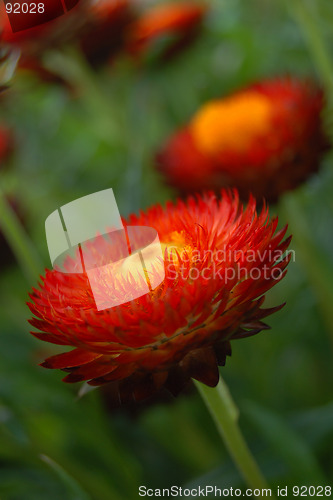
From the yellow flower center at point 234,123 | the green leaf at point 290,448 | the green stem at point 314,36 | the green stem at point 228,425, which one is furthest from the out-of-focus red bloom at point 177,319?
the green stem at point 314,36

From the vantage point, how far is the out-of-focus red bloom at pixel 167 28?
1049mm

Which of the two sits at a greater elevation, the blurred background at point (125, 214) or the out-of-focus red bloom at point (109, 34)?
the out-of-focus red bloom at point (109, 34)

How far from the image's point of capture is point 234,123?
785 millimetres

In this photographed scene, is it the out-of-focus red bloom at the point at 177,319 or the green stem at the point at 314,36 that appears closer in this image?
the out-of-focus red bloom at the point at 177,319

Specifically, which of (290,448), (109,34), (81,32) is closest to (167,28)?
(109,34)

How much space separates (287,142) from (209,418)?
1.29 feet

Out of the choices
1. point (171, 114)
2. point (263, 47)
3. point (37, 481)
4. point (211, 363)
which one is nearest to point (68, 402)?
point (37, 481)

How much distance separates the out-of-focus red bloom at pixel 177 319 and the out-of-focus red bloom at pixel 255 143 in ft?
1.06

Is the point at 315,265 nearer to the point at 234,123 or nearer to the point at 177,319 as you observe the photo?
the point at 234,123

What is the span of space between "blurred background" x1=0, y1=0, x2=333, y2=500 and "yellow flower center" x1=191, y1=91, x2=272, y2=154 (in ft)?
0.31

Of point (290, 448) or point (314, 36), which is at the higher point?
point (314, 36)

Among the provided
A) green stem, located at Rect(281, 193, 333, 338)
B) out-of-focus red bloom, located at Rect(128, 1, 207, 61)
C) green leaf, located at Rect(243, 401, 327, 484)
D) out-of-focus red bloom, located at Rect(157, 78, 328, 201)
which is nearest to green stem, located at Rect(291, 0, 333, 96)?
out-of-focus red bloom, located at Rect(157, 78, 328, 201)

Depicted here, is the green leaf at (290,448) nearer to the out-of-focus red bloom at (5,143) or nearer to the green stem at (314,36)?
the green stem at (314,36)

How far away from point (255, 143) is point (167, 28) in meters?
0.47
